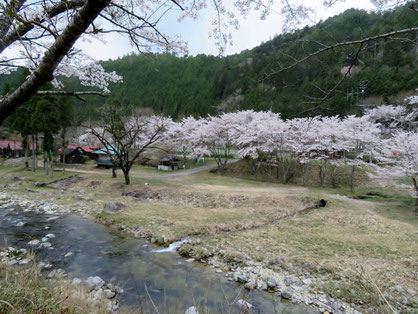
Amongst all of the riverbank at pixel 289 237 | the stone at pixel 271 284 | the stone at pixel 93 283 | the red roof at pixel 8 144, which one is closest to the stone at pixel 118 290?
the stone at pixel 93 283

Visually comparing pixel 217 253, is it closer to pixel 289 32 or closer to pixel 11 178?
pixel 289 32

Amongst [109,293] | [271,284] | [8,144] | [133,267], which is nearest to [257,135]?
[271,284]

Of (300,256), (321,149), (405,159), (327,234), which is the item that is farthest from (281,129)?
(300,256)

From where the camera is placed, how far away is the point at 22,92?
2006 millimetres

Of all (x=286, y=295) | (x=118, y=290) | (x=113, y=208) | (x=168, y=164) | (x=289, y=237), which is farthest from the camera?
(x=168, y=164)

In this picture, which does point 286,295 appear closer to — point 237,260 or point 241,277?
point 241,277

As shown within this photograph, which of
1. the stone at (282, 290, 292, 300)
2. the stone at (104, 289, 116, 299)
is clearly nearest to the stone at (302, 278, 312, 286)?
the stone at (282, 290, 292, 300)

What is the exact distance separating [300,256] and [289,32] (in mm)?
6121

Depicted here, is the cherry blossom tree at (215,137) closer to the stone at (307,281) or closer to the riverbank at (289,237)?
the riverbank at (289,237)

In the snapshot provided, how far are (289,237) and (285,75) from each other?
6654mm

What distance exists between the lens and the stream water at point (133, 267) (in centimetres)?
473

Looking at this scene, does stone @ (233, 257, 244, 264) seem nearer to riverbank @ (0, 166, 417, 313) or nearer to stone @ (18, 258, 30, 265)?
riverbank @ (0, 166, 417, 313)

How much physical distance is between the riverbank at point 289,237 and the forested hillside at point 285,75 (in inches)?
93.9

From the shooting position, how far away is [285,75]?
3311mm
